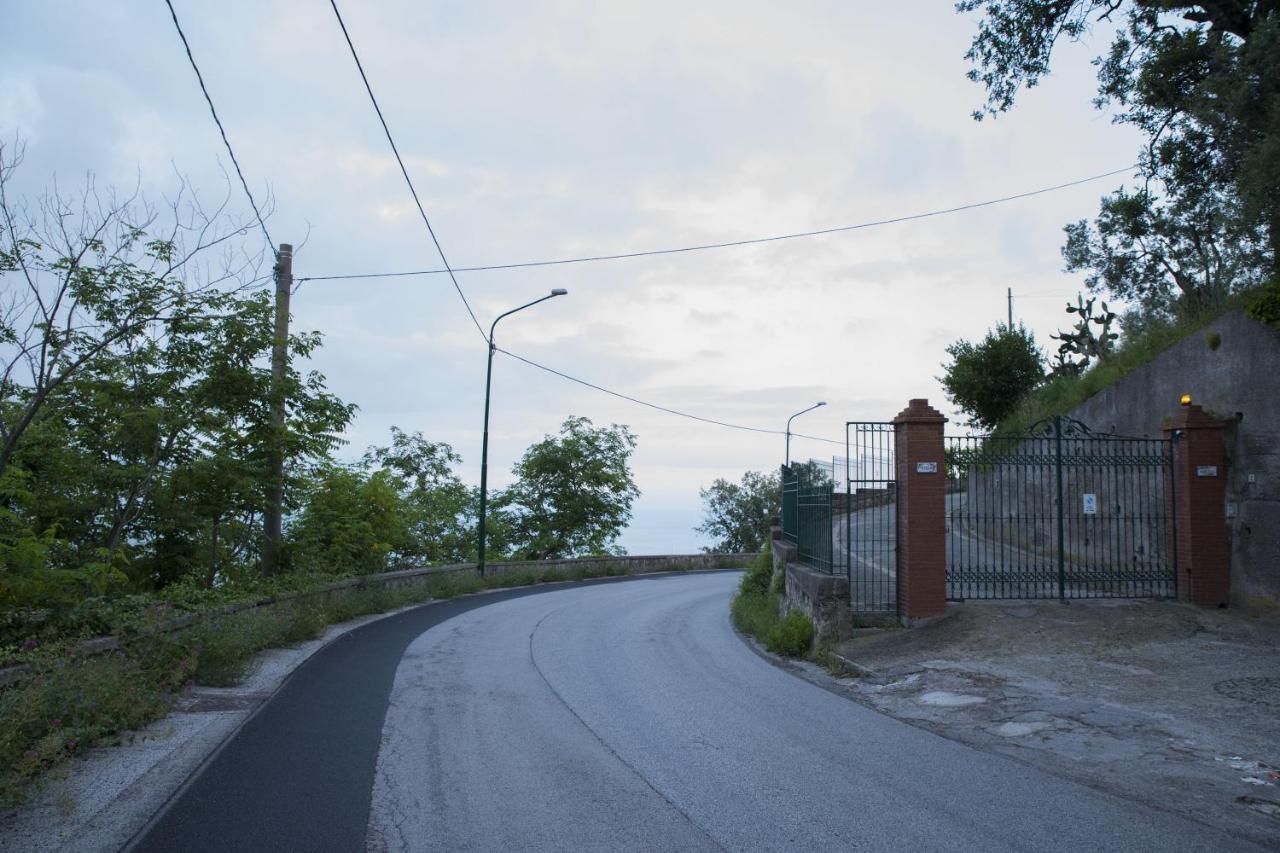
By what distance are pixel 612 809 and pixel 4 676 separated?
187 inches

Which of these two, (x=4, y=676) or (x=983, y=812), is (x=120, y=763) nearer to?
(x=4, y=676)

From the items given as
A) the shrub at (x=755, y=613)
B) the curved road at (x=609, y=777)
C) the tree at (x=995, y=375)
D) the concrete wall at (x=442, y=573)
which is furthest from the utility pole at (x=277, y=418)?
the tree at (x=995, y=375)

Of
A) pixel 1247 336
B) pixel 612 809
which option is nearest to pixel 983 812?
pixel 612 809

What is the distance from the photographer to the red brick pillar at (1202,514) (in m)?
14.3

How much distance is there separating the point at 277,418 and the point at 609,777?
1126 centimetres

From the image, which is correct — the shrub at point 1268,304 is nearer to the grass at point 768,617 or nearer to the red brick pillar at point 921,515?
the red brick pillar at point 921,515

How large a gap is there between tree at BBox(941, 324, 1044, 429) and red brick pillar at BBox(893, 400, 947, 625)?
1876 centimetres

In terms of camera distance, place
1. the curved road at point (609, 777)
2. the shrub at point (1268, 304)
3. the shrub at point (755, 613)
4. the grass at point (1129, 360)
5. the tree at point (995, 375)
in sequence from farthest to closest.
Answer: the tree at point (995, 375)
the shrub at point (755, 613)
the grass at point (1129, 360)
the shrub at point (1268, 304)
the curved road at point (609, 777)

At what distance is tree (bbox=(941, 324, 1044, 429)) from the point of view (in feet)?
103

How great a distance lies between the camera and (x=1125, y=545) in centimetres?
1714

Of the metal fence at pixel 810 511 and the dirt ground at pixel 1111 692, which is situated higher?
the metal fence at pixel 810 511

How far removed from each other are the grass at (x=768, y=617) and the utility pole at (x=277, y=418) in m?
8.71

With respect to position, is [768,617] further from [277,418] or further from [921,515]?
[277,418]

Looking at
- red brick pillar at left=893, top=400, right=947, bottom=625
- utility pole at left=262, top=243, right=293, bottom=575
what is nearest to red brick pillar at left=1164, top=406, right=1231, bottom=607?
red brick pillar at left=893, top=400, right=947, bottom=625
